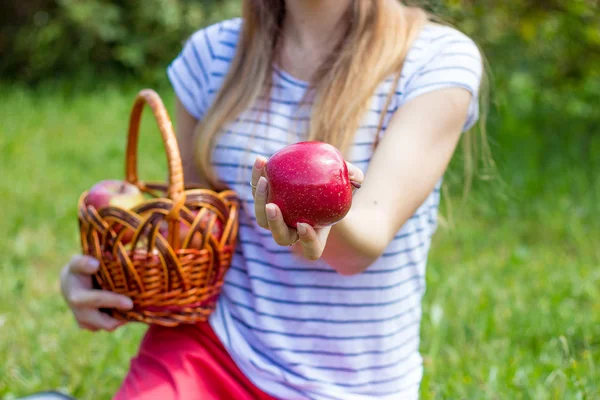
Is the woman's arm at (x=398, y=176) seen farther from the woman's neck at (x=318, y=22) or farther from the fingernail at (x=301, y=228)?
the woman's neck at (x=318, y=22)

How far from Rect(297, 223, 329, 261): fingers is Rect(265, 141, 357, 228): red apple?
2 centimetres

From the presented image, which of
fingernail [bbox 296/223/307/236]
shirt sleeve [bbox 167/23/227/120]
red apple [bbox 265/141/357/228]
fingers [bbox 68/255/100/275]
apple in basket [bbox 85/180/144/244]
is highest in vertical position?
→ red apple [bbox 265/141/357/228]

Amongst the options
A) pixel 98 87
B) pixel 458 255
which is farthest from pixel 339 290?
pixel 98 87

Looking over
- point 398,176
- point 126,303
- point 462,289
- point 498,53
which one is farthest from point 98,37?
point 398,176

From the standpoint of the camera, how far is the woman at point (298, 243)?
1491 millimetres

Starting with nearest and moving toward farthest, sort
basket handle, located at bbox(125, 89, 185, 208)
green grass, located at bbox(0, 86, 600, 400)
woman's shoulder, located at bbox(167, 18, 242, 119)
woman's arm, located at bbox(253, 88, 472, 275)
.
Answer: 1. woman's arm, located at bbox(253, 88, 472, 275)
2. basket handle, located at bbox(125, 89, 185, 208)
3. woman's shoulder, located at bbox(167, 18, 242, 119)
4. green grass, located at bbox(0, 86, 600, 400)

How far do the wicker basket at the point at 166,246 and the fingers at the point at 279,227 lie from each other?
1.09 ft

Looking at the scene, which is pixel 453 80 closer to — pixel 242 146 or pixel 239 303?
pixel 242 146

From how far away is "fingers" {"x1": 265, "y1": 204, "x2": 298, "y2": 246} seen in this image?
107 cm

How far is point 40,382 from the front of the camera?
7.05ft

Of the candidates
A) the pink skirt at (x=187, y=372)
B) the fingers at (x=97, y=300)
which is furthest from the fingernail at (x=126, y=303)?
the pink skirt at (x=187, y=372)

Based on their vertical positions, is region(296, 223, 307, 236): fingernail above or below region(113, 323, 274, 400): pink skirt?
above

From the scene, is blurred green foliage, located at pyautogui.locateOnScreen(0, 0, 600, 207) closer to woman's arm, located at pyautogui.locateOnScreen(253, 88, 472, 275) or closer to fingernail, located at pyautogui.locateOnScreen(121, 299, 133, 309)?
woman's arm, located at pyautogui.locateOnScreen(253, 88, 472, 275)

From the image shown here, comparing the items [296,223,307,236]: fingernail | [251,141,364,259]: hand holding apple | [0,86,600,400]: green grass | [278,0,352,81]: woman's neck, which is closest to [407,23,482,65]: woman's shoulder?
[278,0,352,81]: woman's neck
